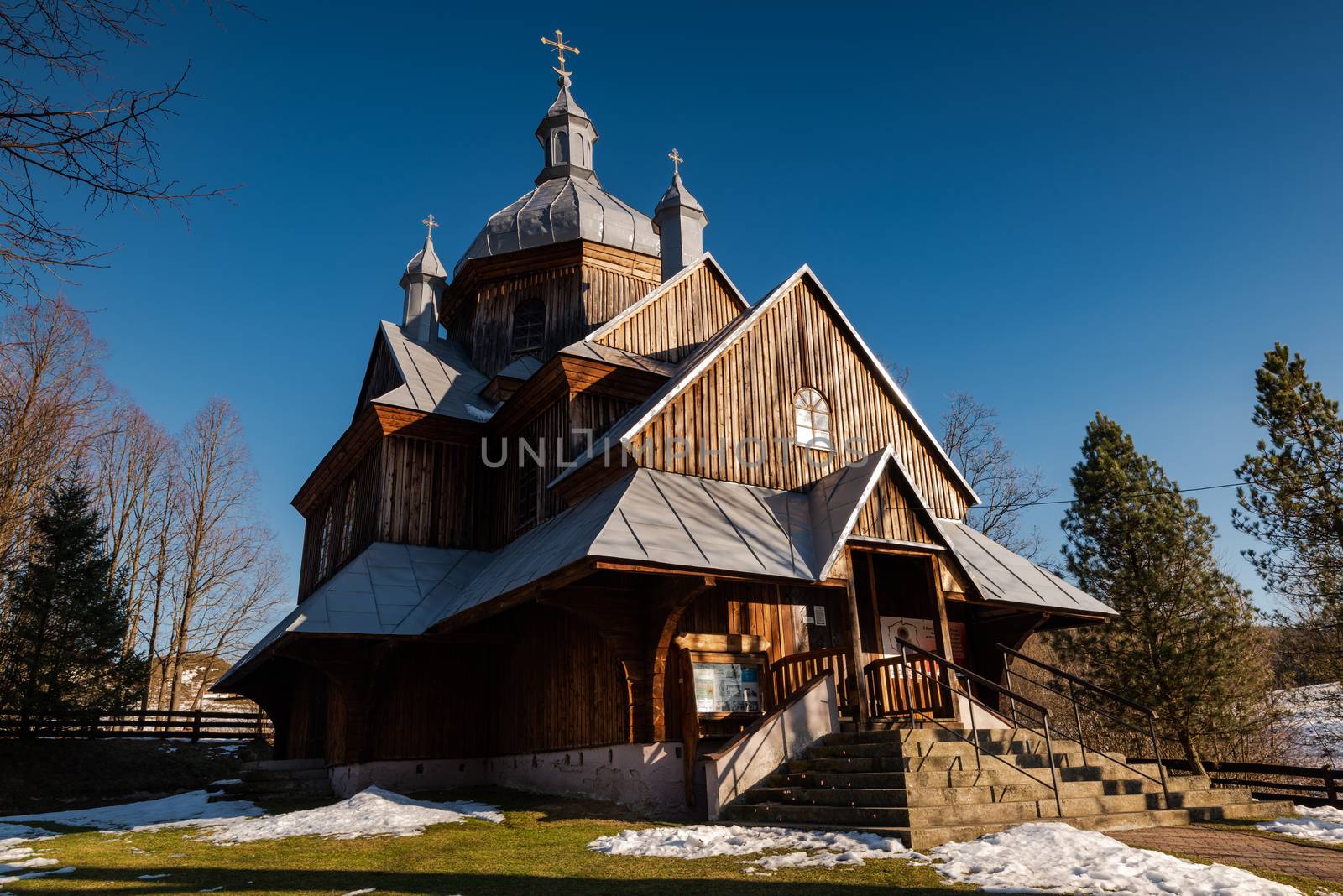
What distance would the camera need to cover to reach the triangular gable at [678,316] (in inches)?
652

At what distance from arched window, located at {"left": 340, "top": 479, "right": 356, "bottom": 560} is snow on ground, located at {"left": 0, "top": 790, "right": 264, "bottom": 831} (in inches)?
226

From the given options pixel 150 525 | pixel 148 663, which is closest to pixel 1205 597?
pixel 148 663

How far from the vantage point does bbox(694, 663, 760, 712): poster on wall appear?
37.8 ft

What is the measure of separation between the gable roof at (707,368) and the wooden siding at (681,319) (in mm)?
1634

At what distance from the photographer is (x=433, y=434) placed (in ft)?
59.3

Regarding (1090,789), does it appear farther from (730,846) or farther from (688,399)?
(688,399)

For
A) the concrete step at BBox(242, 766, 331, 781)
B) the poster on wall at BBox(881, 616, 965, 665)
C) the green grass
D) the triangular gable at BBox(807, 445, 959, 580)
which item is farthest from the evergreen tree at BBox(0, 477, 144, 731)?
the poster on wall at BBox(881, 616, 965, 665)

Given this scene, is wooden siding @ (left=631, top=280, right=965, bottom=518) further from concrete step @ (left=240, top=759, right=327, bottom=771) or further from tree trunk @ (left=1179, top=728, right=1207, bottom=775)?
concrete step @ (left=240, top=759, right=327, bottom=771)

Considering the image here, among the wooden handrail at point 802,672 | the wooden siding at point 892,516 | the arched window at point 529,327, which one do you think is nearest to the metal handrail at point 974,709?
the wooden handrail at point 802,672

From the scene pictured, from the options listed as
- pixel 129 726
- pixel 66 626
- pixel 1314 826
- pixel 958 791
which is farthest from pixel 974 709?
pixel 129 726

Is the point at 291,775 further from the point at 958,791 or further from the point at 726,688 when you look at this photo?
the point at 958,791

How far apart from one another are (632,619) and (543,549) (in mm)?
1794

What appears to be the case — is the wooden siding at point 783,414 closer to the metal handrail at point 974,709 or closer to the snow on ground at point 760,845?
the metal handrail at point 974,709

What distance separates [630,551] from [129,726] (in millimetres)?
21030
